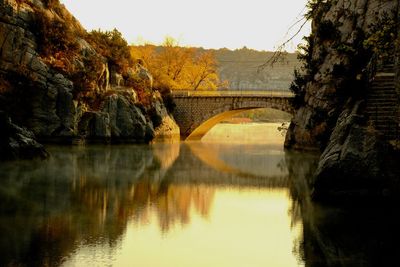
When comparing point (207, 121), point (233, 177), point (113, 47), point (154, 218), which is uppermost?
point (113, 47)

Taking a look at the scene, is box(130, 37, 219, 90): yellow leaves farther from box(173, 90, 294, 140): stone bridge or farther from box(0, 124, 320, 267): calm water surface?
box(0, 124, 320, 267): calm water surface

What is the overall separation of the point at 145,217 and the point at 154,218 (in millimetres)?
302

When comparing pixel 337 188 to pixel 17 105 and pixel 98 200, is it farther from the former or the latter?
pixel 17 105

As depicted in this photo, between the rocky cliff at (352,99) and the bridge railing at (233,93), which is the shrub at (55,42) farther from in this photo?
the rocky cliff at (352,99)

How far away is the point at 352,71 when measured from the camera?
2767 cm

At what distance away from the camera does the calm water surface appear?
10891mm

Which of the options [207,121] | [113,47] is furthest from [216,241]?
[207,121]

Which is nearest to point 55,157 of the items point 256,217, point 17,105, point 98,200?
point 17,105

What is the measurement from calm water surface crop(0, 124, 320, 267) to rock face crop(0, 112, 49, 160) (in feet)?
8.71

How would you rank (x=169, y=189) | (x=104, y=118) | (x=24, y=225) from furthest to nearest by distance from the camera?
1. (x=104, y=118)
2. (x=169, y=189)
3. (x=24, y=225)

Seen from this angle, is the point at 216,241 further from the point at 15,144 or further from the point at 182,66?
the point at 182,66

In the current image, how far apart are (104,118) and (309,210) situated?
34.9 meters

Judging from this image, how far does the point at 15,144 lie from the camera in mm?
29641

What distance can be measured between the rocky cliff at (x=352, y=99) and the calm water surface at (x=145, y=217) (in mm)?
1929
